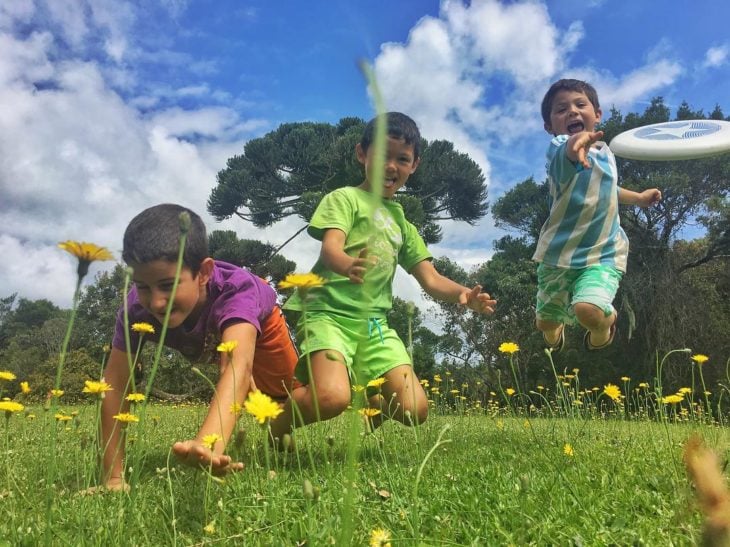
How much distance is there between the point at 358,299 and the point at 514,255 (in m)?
14.5

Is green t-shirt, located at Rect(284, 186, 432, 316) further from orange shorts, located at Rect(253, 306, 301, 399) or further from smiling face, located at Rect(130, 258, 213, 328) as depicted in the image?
smiling face, located at Rect(130, 258, 213, 328)

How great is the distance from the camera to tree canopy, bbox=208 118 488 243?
17.9 meters

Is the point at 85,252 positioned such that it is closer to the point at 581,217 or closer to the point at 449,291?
the point at 449,291

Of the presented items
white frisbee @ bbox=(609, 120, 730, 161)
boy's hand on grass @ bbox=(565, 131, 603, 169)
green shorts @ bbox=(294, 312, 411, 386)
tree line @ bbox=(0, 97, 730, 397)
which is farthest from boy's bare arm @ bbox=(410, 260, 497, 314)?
tree line @ bbox=(0, 97, 730, 397)

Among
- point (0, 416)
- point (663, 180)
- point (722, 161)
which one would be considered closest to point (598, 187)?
point (0, 416)

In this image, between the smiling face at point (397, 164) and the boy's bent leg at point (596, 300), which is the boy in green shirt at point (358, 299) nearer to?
the smiling face at point (397, 164)

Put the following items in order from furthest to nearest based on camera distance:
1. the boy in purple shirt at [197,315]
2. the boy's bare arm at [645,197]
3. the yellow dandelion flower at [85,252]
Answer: the boy's bare arm at [645,197] < the boy in purple shirt at [197,315] < the yellow dandelion flower at [85,252]

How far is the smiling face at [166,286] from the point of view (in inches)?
73.0

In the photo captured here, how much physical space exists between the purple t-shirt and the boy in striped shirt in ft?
5.06

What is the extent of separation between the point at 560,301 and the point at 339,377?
1539 millimetres

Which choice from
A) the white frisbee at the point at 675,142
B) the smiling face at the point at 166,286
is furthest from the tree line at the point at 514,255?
the smiling face at the point at 166,286

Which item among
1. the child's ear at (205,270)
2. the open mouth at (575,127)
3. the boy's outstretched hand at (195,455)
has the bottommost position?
the boy's outstretched hand at (195,455)

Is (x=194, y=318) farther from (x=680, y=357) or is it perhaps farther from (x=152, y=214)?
(x=680, y=357)

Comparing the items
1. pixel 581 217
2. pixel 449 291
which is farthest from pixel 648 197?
pixel 449 291
